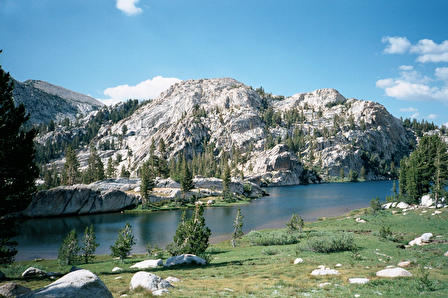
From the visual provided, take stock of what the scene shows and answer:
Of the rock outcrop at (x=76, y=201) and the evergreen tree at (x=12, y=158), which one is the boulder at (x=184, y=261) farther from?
the rock outcrop at (x=76, y=201)

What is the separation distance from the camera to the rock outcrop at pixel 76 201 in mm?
95000

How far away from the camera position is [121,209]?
104625mm

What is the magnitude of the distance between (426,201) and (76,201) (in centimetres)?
11821

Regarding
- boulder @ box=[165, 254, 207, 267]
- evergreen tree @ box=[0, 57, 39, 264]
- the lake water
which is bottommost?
the lake water

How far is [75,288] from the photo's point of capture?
34.8ft

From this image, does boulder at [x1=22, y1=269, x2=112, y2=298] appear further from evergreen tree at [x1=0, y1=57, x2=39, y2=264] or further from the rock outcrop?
the rock outcrop

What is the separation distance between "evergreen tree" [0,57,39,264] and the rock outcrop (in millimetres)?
83512

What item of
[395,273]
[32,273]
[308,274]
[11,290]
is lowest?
[32,273]

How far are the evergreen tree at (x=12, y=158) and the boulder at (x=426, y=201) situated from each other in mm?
83250

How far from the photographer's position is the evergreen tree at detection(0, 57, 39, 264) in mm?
21656

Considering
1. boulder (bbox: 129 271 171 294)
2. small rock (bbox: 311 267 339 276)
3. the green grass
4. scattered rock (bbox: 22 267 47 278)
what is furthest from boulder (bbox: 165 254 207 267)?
small rock (bbox: 311 267 339 276)

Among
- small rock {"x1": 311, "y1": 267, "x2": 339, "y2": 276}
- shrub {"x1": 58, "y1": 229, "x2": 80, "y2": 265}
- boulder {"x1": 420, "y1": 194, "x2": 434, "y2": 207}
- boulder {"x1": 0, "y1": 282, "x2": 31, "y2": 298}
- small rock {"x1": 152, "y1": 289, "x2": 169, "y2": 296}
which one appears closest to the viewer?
boulder {"x1": 0, "y1": 282, "x2": 31, "y2": 298}

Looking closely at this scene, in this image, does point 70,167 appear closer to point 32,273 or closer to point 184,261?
point 32,273

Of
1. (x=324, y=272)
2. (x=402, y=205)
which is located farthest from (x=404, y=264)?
(x=402, y=205)
